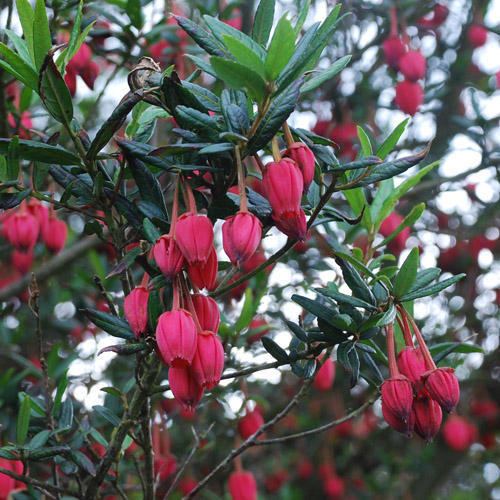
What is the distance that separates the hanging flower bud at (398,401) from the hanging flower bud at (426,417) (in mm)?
18

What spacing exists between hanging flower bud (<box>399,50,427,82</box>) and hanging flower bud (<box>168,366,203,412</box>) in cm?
157

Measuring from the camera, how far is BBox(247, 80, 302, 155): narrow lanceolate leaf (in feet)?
2.51

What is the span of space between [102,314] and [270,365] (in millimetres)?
223

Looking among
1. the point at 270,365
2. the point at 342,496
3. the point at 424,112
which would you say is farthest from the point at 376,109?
the point at 270,365

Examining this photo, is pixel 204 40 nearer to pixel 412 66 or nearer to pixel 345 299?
pixel 345 299

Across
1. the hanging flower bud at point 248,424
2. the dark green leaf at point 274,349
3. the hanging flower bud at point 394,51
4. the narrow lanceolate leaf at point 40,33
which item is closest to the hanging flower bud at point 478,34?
the hanging flower bud at point 394,51

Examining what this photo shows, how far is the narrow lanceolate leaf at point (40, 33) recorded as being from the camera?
0.82 meters

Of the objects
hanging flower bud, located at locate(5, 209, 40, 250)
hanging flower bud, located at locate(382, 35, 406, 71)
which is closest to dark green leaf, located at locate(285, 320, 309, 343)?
hanging flower bud, located at locate(5, 209, 40, 250)

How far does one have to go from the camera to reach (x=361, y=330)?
913 millimetres

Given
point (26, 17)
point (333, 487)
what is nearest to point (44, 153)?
point (26, 17)

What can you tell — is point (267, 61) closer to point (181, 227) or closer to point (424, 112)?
point (181, 227)

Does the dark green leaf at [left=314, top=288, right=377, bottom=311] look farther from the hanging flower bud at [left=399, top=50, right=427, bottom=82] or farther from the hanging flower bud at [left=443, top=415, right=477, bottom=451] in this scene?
the hanging flower bud at [left=443, top=415, right=477, bottom=451]

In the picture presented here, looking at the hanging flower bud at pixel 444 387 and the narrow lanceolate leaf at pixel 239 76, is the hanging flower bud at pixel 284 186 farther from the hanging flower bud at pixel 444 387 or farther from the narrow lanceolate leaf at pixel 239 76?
the hanging flower bud at pixel 444 387

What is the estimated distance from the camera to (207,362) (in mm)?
769
